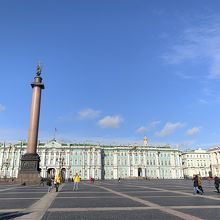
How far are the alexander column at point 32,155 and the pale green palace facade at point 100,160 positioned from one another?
8049 cm

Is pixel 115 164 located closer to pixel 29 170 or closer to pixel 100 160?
pixel 100 160

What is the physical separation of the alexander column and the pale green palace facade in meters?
80.5

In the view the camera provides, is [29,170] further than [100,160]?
No

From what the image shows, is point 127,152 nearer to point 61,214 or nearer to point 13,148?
point 13,148

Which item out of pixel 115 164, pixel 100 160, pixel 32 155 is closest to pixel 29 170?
pixel 32 155

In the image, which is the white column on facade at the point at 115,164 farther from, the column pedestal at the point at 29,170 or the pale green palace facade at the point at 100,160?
the column pedestal at the point at 29,170

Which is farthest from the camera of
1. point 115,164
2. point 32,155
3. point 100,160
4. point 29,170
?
point 115,164

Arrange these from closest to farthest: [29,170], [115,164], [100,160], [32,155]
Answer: [29,170] < [32,155] < [100,160] < [115,164]

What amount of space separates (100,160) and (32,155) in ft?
290

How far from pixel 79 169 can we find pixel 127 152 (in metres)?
25.0

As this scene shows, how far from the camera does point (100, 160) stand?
131 meters

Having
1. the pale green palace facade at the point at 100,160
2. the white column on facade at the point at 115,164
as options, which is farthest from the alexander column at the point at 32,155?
the white column on facade at the point at 115,164

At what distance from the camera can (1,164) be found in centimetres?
12575

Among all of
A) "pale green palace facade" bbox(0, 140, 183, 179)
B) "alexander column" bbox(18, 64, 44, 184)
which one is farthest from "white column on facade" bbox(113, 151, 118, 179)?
"alexander column" bbox(18, 64, 44, 184)
